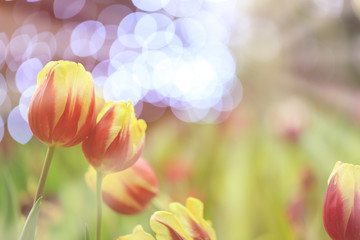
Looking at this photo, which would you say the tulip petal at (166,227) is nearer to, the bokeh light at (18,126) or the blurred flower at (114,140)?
the blurred flower at (114,140)

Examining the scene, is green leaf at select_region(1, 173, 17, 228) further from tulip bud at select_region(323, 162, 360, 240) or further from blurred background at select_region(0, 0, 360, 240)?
tulip bud at select_region(323, 162, 360, 240)

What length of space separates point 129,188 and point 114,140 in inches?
0.9

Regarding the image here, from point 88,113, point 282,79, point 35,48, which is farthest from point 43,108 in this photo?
point 282,79

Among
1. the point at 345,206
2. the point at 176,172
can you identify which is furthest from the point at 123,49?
the point at 345,206

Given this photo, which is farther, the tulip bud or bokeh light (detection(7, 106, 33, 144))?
bokeh light (detection(7, 106, 33, 144))

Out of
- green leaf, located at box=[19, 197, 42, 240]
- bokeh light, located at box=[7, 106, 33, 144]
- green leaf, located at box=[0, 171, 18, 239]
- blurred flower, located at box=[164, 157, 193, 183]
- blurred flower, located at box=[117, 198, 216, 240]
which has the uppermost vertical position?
blurred flower, located at box=[117, 198, 216, 240]

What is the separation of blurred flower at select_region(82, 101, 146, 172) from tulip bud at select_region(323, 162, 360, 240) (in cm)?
6

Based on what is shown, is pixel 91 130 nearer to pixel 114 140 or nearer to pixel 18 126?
pixel 114 140

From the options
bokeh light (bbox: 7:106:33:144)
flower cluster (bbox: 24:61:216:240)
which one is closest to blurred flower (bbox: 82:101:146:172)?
flower cluster (bbox: 24:61:216:240)

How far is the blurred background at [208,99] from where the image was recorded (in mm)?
208

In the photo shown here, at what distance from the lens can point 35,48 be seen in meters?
0.26

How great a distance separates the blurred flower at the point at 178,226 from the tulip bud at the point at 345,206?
4cm

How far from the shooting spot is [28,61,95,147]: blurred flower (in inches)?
4.6

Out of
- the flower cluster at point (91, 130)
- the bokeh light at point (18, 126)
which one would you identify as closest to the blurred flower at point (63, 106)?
the flower cluster at point (91, 130)
